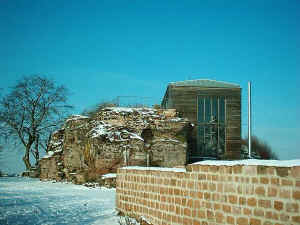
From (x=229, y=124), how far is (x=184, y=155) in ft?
29.2

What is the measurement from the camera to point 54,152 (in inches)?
874

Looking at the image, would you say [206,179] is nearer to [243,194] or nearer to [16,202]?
[243,194]

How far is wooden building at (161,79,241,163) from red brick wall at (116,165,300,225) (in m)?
17.3

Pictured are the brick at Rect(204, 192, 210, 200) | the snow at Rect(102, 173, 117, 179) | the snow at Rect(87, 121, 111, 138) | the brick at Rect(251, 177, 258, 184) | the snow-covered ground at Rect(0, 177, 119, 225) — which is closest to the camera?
the brick at Rect(251, 177, 258, 184)

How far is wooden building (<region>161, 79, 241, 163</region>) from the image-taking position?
26203 mm

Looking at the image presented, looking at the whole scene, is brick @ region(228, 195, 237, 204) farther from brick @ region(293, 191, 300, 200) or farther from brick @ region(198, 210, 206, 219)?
brick @ region(293, 191, 300, 200)

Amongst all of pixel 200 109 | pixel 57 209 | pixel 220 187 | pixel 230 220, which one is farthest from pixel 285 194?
pixel 200 109

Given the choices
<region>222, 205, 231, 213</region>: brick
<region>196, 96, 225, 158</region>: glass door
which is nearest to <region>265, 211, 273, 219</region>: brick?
<region>222, 205, 231, 213</region>: brick

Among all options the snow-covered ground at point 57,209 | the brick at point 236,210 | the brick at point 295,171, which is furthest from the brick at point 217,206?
the snow-covered ground at point 57,209

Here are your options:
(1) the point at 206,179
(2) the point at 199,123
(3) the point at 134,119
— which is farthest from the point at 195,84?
(1) the point at 206,179

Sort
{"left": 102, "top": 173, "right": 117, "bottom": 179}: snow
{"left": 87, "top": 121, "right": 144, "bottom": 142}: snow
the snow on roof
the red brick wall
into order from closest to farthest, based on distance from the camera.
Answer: the red brick wall
{"left": 102, "top": 173, "right": 117, "bottom": 179}: snow
{"left": 87, "top": 121, "right": 144, "bottom": 142}: snow
the snow on roof

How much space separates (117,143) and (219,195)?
12260 mm

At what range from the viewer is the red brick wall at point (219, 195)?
5074mm

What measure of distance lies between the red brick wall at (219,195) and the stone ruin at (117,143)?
859 cm
